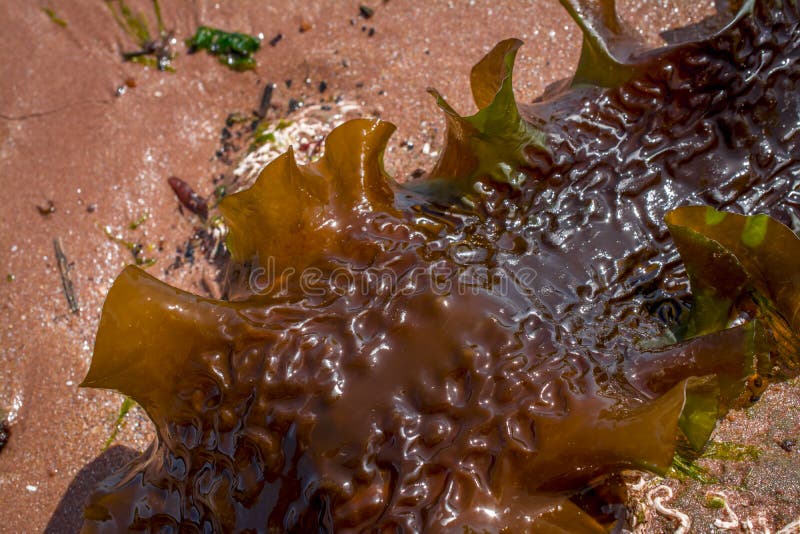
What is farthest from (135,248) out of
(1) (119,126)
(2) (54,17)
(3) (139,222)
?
(2) (54,17)

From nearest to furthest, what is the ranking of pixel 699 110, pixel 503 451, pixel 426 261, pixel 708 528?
pixel 503 451 → pixel 708 528 → pixel 426 261 → pixel 699 110

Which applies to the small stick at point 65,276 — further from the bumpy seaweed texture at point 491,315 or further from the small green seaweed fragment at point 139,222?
the bumpy seaweed texture at point 491,315

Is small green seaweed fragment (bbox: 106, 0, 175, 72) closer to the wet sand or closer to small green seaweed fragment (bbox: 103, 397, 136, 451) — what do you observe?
the wet sand

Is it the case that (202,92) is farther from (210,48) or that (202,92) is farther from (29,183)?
(29,183)

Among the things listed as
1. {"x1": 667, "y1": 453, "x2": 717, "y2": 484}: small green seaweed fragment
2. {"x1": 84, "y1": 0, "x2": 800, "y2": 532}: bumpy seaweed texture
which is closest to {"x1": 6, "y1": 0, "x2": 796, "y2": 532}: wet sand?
{"x1": 84, "y1": 0, "x2": 800, "y2": 532}: bumpy seaweed texture

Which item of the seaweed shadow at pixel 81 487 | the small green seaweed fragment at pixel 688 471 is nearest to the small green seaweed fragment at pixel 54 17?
the seaweed shadow at pixel 81 487

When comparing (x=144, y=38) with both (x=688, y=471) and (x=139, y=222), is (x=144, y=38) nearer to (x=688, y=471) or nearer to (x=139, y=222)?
(x=139, y=222)

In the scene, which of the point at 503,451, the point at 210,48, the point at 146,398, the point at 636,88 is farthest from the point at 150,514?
the point at 210,48
